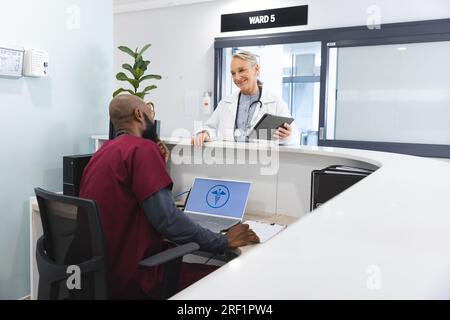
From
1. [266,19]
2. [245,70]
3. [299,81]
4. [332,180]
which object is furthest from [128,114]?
[299,81]

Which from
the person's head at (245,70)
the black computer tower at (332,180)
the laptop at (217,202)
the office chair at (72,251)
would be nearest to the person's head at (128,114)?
the office chair at (72,251)

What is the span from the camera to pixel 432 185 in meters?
1.15

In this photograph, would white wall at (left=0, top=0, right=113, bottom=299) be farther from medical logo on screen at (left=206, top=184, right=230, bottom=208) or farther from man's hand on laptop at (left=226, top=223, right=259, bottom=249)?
man's hand on laptop at (left=226, top=223, right=259, bottom=249)

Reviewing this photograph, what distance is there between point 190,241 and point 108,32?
190 cm

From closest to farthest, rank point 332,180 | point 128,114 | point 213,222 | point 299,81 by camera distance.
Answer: point 128,114 < point 332,180 < point 213,222 < point 299,81

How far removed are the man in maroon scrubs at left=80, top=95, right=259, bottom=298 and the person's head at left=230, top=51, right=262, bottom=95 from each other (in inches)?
51.6

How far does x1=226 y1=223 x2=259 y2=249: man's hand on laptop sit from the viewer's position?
5.32 ft

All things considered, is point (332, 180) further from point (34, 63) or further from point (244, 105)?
point (34, 63)

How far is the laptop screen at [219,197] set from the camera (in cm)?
207

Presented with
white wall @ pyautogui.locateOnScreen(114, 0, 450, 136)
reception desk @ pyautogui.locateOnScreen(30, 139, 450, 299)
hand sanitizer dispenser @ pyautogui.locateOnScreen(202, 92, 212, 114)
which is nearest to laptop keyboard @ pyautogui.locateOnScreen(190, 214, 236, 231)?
reception desk @ pyautogui.locateOnScreen(30, 139, 450, 299)

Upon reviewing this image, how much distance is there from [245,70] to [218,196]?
928 millimetres

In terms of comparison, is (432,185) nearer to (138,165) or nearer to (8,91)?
(138,165)

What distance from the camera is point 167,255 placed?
1363 millimetres
